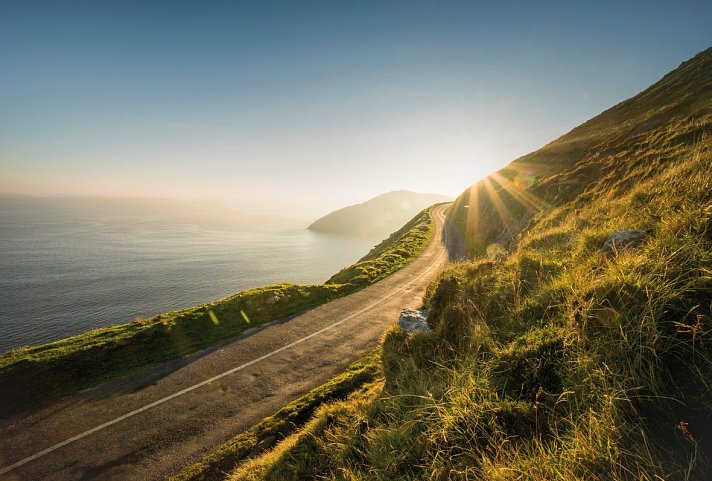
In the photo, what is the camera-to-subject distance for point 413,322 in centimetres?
862

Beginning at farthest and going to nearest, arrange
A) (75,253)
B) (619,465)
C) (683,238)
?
1. (75,253)
2. (683,238)
3. (619,465)

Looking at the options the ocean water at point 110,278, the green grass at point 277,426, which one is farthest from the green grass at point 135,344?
the ocean water at point 110,278

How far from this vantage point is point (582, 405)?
3312 millimetres

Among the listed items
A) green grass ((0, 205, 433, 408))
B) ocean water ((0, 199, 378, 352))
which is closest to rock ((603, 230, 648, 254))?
green grass ((0, 205, 433, 408))

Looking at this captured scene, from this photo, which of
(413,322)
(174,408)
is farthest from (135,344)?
(413,322)

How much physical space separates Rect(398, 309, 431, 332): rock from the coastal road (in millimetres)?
5309

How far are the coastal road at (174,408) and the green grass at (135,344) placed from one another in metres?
1.18

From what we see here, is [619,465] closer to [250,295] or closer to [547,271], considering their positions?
[547,271]

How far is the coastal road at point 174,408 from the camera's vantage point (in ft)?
27.5

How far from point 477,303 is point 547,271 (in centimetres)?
185

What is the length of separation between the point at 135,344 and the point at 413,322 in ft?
49.8

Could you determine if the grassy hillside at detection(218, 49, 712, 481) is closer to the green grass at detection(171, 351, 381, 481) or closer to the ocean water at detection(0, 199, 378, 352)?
the green grass at detection(171, 351, 381, 481)

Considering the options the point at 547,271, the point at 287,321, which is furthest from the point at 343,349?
the point at 547,271

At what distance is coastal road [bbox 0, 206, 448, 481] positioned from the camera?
8367 millimetres
